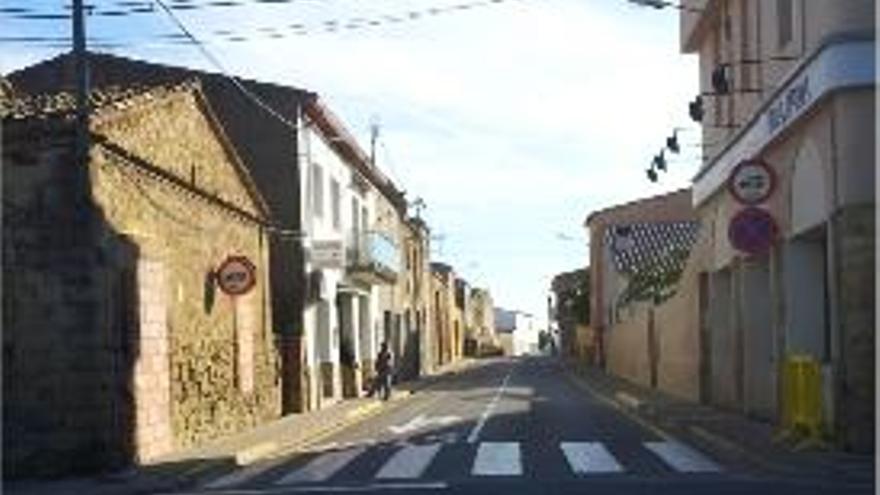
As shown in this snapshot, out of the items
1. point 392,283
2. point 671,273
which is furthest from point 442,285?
Answer: point 671,273

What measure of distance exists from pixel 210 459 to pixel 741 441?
6.98 metres

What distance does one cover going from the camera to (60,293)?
22.7 m

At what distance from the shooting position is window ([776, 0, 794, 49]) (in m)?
27.0

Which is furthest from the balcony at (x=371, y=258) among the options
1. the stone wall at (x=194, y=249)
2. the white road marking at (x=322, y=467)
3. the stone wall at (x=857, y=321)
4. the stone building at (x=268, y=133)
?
the stone wall at (x=857, y=321)

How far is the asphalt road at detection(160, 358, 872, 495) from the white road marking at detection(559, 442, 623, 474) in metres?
0.01

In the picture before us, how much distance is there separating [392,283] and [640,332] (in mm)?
8757

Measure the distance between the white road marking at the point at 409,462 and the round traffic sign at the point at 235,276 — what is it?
4748mm

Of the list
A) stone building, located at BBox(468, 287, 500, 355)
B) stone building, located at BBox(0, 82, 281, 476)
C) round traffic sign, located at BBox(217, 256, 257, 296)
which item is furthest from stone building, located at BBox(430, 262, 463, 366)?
stone building, located at BBox(0, 82, 281, 476)

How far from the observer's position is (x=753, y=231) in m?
23.4

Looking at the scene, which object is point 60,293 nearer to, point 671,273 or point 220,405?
point 220,405

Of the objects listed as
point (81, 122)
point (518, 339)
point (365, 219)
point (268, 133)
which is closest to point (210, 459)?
point (81, 122)

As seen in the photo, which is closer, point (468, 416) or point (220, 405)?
point (220, 405)

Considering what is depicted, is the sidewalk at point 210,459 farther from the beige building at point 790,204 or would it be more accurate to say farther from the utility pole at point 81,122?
the beige building at point 790,204

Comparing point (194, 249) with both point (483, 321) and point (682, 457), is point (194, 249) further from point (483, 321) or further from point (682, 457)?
point (483, 321)
